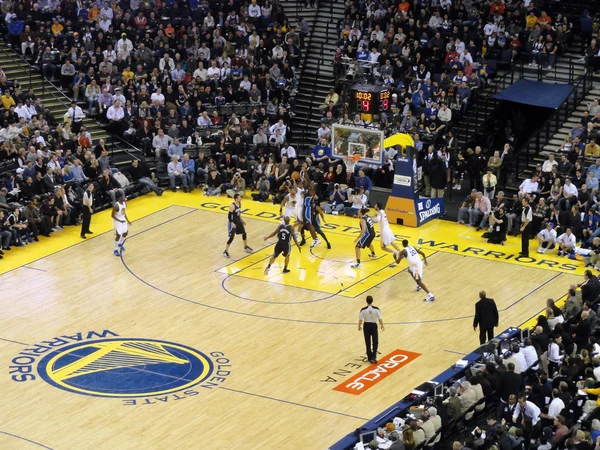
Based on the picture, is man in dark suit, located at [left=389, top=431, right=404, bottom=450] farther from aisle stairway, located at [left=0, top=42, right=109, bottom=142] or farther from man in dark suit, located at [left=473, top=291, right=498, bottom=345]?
aisle stairway, located at [left=0, top=42, right=109, bottom=142]

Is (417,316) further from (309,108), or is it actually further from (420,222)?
(309,108)

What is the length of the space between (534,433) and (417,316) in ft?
28.9

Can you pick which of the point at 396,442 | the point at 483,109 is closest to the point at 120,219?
the point at 396,442

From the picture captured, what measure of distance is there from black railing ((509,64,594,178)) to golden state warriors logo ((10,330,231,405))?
1699 cm

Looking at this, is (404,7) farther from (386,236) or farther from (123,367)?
(123,367)

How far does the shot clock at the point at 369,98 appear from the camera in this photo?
137 ft

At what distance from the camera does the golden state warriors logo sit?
29.0 m

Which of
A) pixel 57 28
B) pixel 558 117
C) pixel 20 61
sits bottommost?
pixel 558 117

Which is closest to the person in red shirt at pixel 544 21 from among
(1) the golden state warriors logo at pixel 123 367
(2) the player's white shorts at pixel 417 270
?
(2) the player's white shorts at pixel 417 270

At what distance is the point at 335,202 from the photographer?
4209 cm

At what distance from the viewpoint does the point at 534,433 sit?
2453cm

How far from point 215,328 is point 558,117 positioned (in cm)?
1747

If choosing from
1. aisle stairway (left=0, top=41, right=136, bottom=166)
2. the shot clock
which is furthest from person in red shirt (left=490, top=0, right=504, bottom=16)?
aisle stairway (left=0, top=41, right=136, bottom=166)

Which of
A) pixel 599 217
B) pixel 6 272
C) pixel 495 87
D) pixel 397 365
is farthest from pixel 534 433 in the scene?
pixel 495 87
